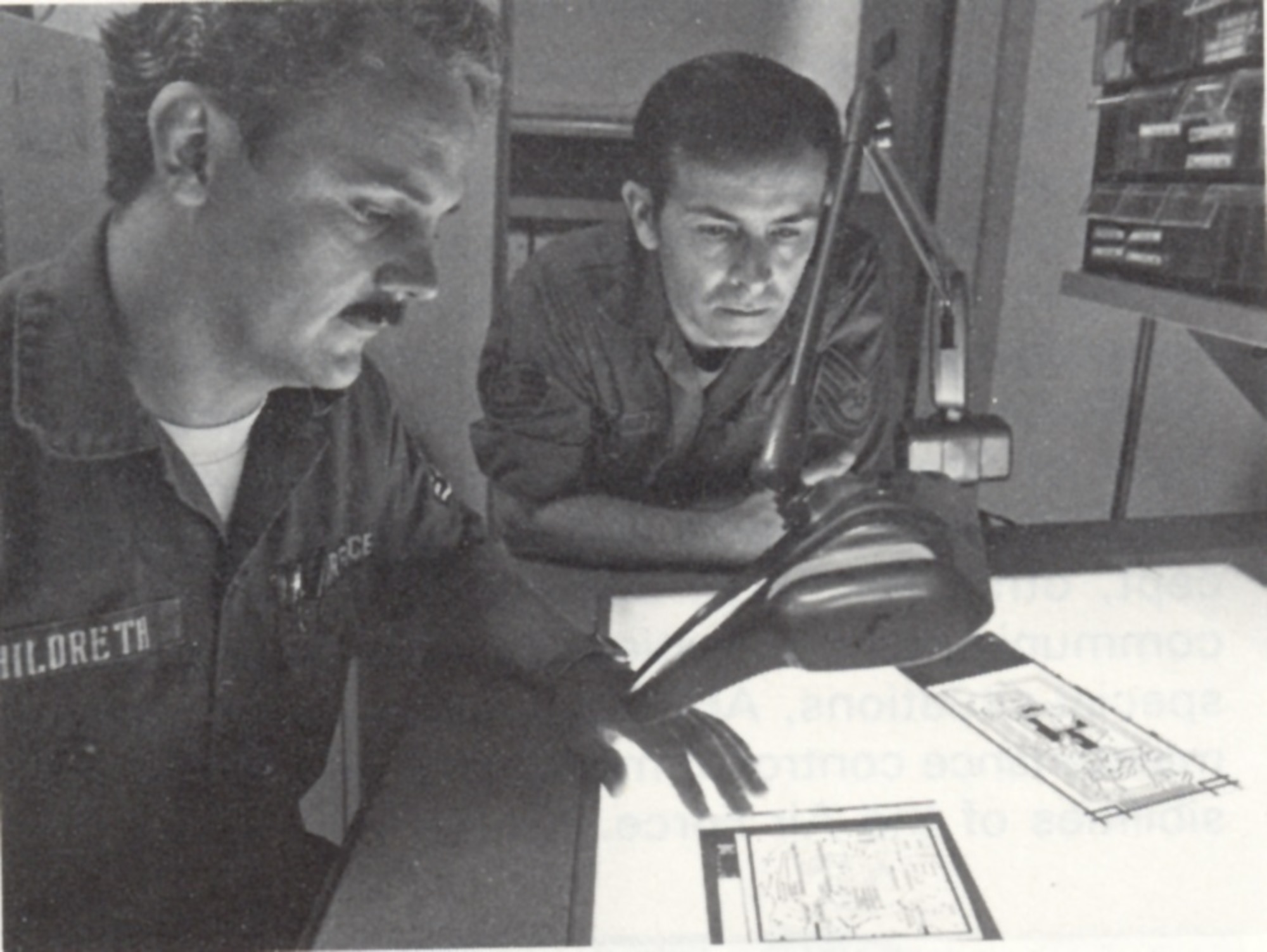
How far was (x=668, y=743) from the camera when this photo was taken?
0.56m

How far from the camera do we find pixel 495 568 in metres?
0.73

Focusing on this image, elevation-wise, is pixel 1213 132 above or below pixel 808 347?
above

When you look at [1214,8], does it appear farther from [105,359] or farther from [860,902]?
[105,359]

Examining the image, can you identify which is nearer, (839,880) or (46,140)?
(839,880)

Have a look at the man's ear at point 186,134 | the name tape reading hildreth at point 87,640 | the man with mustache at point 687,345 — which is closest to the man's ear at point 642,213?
the man with mustache at point 687,345

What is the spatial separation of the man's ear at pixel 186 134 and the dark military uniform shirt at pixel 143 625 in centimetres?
6

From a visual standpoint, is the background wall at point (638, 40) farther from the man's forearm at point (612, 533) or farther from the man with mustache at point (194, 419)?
the man's forearm at point (612, 533)

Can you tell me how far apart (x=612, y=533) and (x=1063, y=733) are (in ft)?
1.10

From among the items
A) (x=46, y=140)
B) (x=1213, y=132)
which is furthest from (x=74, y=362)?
(x=1213, y=132)

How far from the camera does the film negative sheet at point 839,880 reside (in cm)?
46

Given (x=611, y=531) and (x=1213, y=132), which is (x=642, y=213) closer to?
(x=611, y=531)

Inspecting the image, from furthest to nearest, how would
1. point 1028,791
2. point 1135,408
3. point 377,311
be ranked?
point 1135,408 < point 377,311 < point 1028,791

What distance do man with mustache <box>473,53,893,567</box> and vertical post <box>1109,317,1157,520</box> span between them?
0.29 metres

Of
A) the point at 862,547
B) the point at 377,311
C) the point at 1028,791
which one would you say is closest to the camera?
the point at 862,547
